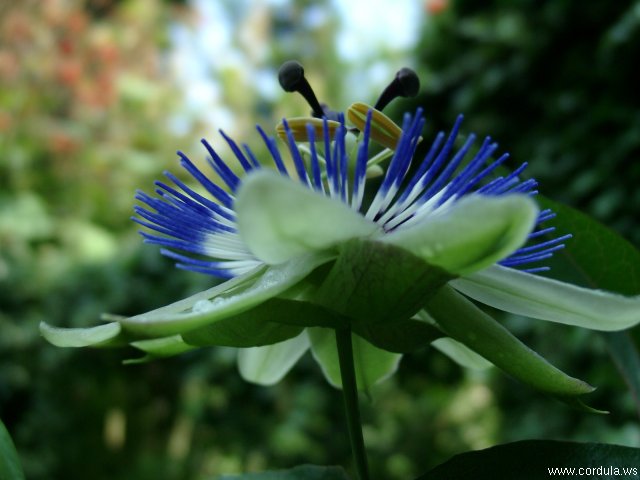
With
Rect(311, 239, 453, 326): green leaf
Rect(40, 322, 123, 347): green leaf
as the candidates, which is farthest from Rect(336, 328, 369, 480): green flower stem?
Rect(40, 322, 123, 347): green leaf

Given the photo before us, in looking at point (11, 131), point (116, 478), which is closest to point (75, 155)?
point (11, 131)

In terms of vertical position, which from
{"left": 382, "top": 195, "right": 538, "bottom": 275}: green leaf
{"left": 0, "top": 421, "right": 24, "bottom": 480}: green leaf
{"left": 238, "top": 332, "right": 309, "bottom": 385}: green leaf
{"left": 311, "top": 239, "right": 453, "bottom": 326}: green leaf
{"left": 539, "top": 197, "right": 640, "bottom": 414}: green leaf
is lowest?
{"left": 0, "top": 421, "right": 24, "bottom": 480}: green leaf

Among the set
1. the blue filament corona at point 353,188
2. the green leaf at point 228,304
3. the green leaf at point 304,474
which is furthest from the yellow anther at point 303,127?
the green leaf at point 304,474

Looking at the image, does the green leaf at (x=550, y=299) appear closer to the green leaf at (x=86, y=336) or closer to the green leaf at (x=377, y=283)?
the green leaf at (x=377, y=283)

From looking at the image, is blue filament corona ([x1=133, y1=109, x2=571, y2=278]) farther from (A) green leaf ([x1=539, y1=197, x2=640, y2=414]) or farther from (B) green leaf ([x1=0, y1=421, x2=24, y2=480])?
(B) green leaf ([x1=0, y1=421, x2=24, y2=480])

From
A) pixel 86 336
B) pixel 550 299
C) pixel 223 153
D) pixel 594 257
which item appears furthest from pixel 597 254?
pixel 223 153

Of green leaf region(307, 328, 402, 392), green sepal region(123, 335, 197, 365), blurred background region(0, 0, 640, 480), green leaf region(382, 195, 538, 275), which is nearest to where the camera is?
green leaf region(382, 195, 538, 275)

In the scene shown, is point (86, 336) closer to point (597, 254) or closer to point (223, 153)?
point (597, 254)
